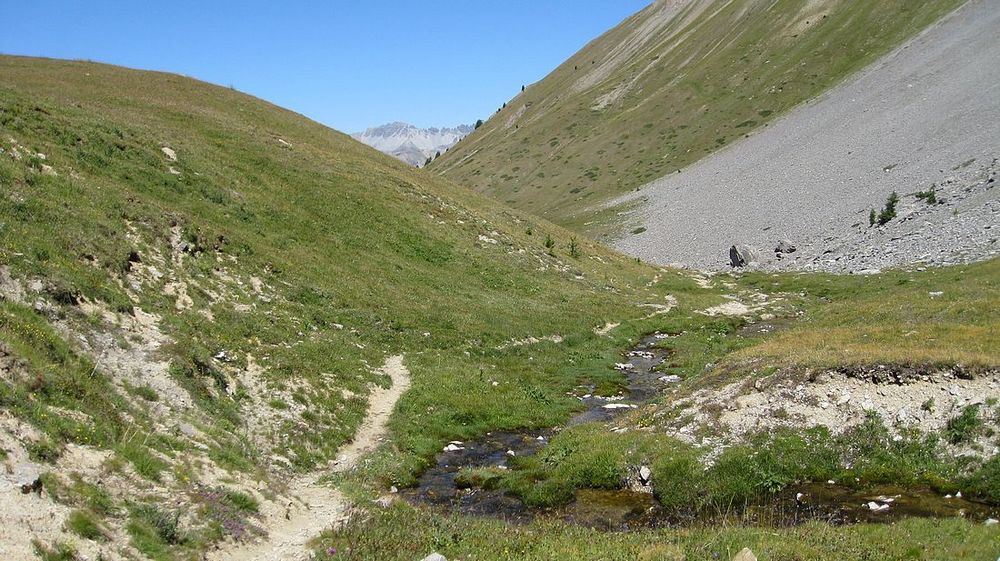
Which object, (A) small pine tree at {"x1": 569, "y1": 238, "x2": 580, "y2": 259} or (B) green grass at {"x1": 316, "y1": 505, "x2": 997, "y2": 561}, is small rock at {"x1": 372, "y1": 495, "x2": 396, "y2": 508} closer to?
(B) green grass at {"x1": 316, "y1": 505, "x2": 997, "y2": 561}

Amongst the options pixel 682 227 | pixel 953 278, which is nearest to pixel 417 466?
pixel 953 278

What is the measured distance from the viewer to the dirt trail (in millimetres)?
13141

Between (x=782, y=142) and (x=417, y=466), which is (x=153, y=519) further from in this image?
(x=782, y=142)

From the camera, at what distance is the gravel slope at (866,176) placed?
185 feet

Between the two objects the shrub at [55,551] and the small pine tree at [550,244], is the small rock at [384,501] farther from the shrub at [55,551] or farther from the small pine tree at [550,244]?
the small pine tree at [550,244]

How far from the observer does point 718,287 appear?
57562mm

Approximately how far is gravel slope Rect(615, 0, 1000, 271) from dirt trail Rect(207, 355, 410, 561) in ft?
159

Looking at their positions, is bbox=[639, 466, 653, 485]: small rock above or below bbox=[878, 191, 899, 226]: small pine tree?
below

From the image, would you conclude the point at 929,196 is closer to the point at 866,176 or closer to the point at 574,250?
the point at 866,176

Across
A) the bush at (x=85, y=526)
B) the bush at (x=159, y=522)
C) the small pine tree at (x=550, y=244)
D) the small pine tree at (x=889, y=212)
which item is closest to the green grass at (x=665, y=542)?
the bush at (x=159, y=522)

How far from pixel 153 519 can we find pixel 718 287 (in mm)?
52939

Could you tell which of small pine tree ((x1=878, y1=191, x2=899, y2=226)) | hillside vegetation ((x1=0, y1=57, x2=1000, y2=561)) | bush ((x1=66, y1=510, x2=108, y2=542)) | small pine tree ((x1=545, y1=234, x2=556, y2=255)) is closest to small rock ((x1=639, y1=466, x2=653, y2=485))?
hillside vegetation ((x1=0, y1=57, x2=1000, y2=561))

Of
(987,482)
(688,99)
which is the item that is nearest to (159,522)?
(987,482)

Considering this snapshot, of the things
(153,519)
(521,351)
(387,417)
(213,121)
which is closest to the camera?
(153,519)
